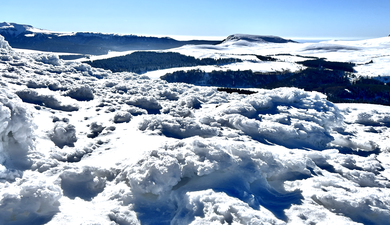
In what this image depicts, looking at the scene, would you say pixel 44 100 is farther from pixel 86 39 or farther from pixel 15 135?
pixel 86 39

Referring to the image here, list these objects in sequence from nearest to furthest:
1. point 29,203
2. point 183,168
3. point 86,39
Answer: point 29,203 → point 183,168 → point 86,39

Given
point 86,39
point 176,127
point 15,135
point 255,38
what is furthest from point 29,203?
point 86,39

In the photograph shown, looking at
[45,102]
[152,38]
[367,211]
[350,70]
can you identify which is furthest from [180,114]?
[152,38]

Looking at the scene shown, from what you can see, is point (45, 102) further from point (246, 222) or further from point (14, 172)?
point (246, 222)

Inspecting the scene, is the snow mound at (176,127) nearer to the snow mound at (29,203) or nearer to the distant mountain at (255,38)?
the snow mound at (29,203)

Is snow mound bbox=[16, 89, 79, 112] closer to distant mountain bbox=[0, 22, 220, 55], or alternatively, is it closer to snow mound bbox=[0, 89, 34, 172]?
snow mound bbox=[0, 89, 34, 172]

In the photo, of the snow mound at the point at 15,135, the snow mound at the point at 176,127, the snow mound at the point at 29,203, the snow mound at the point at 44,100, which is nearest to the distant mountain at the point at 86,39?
the snow mound at the point at 44,100

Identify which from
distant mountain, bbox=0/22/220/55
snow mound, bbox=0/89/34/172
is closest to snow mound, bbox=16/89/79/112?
snow mound, bbox=0/89/34/172

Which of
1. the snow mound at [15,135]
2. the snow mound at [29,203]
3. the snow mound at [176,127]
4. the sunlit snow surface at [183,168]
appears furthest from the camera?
the snow mound at [176,127]
